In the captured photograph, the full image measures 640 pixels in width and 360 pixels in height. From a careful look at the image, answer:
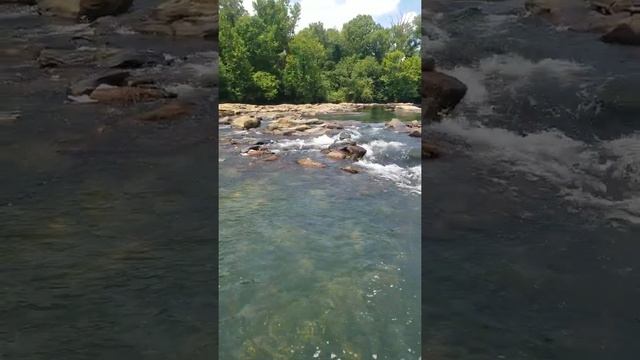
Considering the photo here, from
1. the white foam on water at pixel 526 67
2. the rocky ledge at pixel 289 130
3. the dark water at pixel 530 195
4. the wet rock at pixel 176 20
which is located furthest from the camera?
the rocky ledge at pixel 289 130

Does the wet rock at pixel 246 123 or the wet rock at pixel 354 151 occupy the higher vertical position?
the wet rock at pixel 246 123

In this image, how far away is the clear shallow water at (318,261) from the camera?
4754 mm

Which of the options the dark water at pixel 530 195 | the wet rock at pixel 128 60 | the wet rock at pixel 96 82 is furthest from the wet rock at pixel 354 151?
the wet rock at pixel 96 82

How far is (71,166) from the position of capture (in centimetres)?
711

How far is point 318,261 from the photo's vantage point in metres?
6.26

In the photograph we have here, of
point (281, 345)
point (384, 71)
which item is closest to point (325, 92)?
point (384, 71)

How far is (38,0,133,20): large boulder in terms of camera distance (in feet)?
28.8

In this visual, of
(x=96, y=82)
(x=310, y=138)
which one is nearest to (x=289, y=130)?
(x=310, y=138)

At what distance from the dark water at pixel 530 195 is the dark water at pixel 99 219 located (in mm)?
2856

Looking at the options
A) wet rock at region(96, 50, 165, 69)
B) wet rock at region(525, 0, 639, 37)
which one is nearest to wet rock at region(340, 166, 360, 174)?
wet rock at region(525, 0, 639, 37)

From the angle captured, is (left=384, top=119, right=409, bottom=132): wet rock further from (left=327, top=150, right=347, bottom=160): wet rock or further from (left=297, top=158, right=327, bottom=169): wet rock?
(left=297, top=158, right=327, bottom=169): wet rock

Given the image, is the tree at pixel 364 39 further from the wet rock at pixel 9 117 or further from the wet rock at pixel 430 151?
the wet rock at pixel 9 117

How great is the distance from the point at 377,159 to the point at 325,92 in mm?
15990

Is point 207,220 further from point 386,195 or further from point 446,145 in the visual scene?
point 446,145
